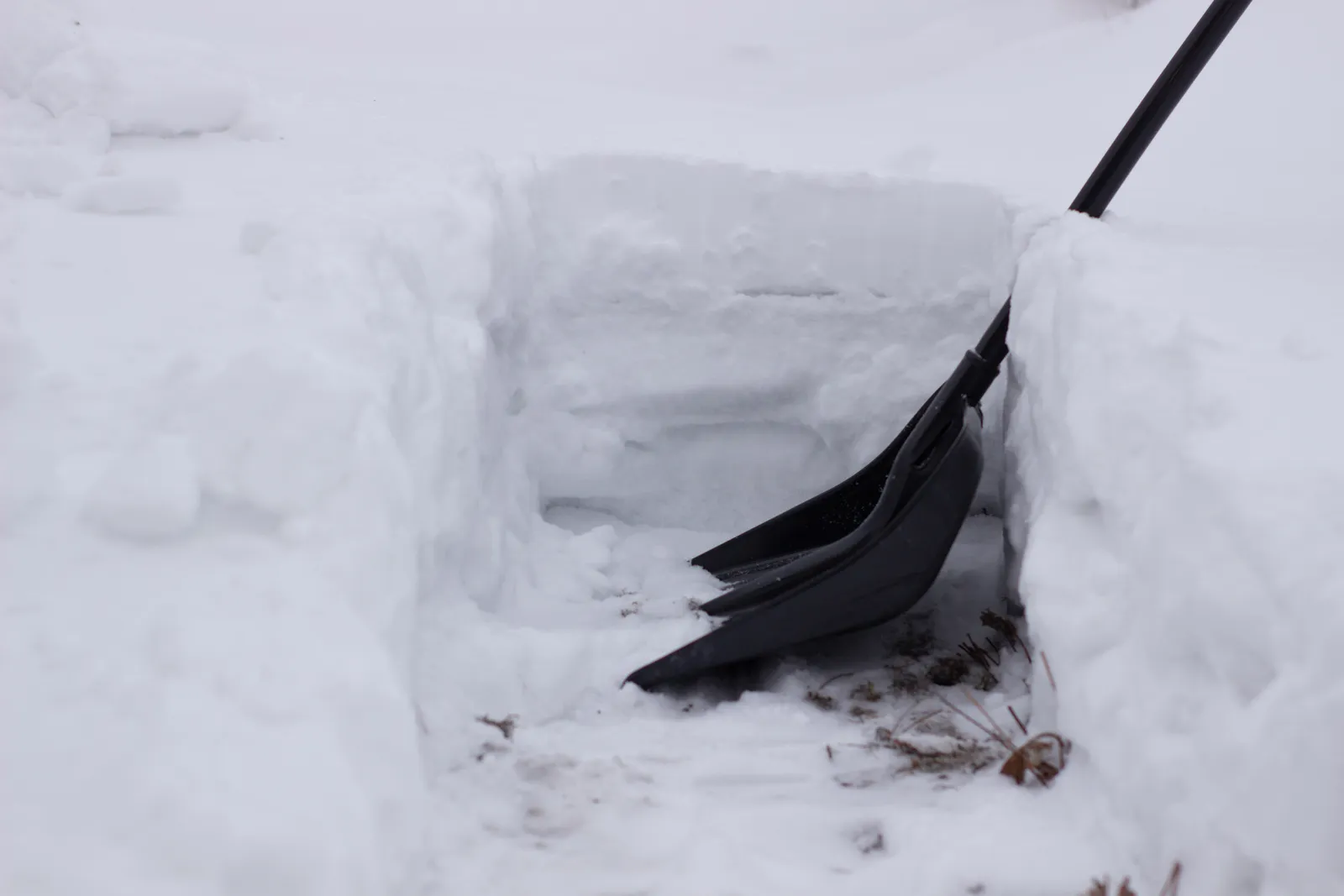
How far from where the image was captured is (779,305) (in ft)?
8.29

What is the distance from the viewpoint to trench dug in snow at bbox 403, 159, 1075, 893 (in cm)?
121

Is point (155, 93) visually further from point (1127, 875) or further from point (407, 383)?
point (1127, 875)

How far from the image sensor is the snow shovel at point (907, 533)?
1822 mm

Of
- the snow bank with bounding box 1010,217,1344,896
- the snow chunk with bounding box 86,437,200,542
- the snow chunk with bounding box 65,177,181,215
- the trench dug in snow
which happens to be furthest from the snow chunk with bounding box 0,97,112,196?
the snow bank with bounding box 1010,217,1344,896

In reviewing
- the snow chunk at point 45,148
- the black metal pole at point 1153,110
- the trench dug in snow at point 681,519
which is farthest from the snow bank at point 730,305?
the snow chunk at point 45,148

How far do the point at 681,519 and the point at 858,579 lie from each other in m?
0.90

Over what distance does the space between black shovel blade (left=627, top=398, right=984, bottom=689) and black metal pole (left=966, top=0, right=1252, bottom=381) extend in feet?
1.17

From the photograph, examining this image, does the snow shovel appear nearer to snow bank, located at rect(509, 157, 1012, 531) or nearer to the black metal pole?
the black metal pole

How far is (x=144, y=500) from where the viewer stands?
3.37 feet

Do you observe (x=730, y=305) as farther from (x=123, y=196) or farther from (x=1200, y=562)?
(x=1200, y=562)

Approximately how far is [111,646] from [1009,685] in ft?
4.48

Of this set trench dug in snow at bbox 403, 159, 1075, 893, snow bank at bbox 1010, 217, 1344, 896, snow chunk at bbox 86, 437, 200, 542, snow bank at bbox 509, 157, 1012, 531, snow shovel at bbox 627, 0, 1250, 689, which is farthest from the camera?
snow bank at bbox 509, 157, 1012, 531

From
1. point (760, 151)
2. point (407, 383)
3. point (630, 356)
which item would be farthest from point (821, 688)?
point (760, 151)

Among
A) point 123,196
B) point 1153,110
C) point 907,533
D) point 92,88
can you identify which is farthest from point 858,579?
point 92,88
